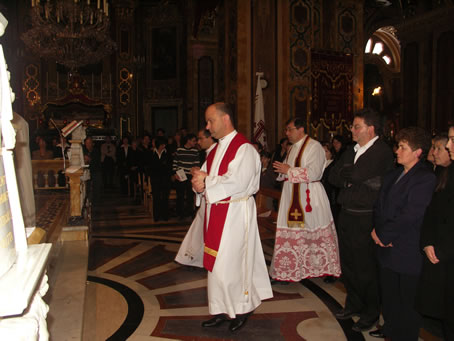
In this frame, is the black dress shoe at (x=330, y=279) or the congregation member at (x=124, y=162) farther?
the congregation member at (x=124, y=162)

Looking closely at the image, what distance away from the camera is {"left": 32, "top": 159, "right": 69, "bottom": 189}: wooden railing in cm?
807

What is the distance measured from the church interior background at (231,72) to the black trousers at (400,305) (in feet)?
1.43

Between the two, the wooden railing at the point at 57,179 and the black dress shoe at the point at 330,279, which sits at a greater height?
the wooden railing at the point at 57,179

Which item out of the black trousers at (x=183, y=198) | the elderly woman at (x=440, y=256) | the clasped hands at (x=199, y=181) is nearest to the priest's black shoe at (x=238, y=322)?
the clasped hands at (x=199, y=181)

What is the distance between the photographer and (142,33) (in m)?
20.9

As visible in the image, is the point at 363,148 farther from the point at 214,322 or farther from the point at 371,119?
the point at 214,322

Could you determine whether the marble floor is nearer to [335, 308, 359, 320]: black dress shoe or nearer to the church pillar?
[335, 308, 359, 320]: black dress shoe

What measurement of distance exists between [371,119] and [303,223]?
4.48ft

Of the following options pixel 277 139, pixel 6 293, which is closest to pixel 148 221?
pixel 277 139

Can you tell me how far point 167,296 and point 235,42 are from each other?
712 centimetres

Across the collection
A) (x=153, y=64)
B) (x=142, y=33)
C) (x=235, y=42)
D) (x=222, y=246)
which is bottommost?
(x=222, y=246)

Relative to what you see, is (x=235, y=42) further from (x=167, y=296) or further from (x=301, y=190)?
(x=167, y=296)

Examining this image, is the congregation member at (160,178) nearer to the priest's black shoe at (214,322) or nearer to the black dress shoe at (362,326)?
the priest's black shoe at (214,322)

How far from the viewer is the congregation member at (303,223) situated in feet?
13.8
